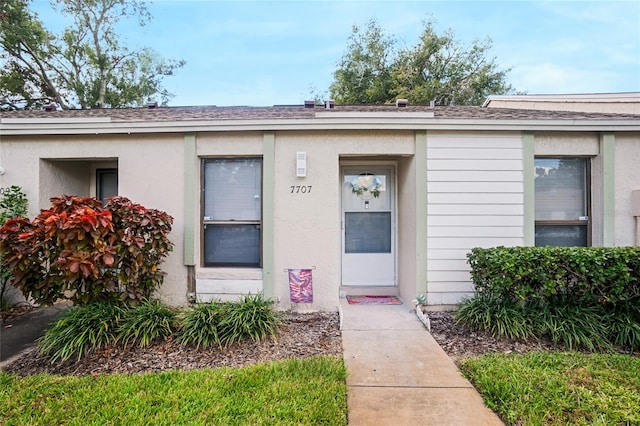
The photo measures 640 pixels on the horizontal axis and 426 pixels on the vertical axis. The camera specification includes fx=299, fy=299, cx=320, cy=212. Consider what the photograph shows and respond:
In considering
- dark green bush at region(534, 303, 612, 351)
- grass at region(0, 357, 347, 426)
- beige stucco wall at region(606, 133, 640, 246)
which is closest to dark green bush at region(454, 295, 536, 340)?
dark green bush at region(534, 303, 612, 351)

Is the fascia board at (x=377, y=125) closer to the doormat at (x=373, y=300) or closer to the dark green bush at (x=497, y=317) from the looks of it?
the dark green bush at (x=497, y=317)

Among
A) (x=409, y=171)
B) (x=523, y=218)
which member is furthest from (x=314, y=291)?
(x=523, y=218)

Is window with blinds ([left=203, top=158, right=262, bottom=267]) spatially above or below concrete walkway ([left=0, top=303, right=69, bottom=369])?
above

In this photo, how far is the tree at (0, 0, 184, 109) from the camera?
13.8 m

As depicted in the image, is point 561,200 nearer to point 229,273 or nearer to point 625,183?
point 625,183

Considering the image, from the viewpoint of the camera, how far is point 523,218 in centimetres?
471

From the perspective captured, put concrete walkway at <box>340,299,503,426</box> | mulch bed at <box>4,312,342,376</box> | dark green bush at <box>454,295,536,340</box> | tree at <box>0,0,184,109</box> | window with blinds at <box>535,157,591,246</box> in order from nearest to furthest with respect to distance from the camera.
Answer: concrete walkway at <box>340,299,503,426</box>
mulch bed at <box>4,312,342,376</box>
dark green bush at <box>454,295,536,340</box>
window with blinds at <box>535,157,591,246</box>
tree at <box>0,0,184,109</box>

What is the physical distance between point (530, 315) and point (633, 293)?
1.19 meters

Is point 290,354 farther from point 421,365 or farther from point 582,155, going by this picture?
point 582,155

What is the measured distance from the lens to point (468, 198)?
4742 mm

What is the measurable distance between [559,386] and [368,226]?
11.3ft

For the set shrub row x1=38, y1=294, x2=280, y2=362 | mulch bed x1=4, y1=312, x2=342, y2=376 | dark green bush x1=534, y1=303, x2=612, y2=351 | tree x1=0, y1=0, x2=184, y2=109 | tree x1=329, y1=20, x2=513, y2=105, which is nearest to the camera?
mulch bed x1=4, y1=312, x2=342, y2=376

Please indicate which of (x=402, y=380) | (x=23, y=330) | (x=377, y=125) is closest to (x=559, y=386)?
(x=402, y=380)

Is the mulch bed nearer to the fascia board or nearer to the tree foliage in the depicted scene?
the tree foliage
